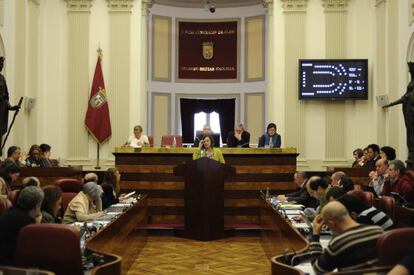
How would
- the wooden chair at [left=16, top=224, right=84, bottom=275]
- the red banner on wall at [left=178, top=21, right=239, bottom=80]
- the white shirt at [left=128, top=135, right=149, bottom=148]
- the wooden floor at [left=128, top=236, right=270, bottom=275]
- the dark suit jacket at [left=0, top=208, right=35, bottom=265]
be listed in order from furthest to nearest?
the red banner on wall at [left=178, top=21, right=239, bottom=80], the white shirt at [left=128, top=135, right=149, bottom=148], the wooden floor at [left=128, top=236, right=270, bottom=275], the dark suit jacket at [left=0, top=208, right=35, bottom=265], the wooden chair at [left=16, top=224, right=84, bottom=275]

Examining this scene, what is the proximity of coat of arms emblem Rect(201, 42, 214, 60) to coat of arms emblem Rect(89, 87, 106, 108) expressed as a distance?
14.1 ft

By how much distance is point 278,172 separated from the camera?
9.73m

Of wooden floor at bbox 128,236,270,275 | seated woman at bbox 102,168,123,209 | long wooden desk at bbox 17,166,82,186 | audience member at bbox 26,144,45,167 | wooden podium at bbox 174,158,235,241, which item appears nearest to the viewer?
wooden floor at bbox 128,236,270,275

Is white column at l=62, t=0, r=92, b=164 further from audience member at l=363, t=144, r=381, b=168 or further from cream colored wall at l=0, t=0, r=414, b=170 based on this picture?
audience member at l=363, t=144, r=381, b=168

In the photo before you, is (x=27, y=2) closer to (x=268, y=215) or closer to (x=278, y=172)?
(x=278, y=172)

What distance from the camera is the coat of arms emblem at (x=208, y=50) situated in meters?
16.2

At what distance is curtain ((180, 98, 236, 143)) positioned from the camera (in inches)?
641

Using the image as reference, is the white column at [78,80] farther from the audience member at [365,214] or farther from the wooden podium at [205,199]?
the audience member at [365,214]

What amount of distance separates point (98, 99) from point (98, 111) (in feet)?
0.82

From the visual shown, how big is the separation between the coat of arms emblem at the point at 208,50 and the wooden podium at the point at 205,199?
7.91 metres

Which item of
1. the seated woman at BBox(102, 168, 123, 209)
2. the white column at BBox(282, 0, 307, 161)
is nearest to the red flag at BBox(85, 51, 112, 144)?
the white column at BBox(282, 0, 307, 161)

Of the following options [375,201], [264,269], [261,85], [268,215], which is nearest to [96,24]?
[261,85]

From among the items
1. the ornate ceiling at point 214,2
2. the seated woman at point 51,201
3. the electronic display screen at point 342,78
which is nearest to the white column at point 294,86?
the electronic display screen at point 342,78

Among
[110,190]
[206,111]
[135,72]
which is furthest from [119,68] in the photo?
[110,190]
